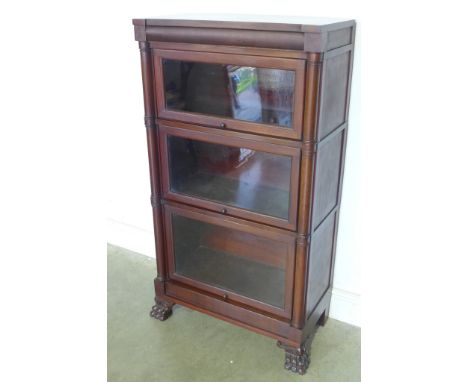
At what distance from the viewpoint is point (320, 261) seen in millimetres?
1576

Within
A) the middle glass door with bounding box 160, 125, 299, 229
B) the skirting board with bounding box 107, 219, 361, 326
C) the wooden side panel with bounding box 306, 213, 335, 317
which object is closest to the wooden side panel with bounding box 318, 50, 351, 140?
the middle glass door with bounding box 160, 125, 299, 229

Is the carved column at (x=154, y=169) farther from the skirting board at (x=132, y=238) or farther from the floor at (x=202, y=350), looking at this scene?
the skirting board at (x=132, y=238)

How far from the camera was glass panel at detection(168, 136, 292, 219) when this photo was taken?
143cm

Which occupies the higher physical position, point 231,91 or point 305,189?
point 231,91

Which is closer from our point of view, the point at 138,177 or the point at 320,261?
the point at 320,261

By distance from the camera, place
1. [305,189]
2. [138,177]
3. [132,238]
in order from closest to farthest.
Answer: [305,189], [138,177], [132,238]

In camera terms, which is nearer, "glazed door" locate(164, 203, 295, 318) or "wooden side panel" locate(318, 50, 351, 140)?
"wooden side panel" locate(318, 50, 351, 140)

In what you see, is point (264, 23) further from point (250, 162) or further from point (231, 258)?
point (231, 258)

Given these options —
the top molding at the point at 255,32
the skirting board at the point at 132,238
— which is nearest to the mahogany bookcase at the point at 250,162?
the top molding at the point at 255,32

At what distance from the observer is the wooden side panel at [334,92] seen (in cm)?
125

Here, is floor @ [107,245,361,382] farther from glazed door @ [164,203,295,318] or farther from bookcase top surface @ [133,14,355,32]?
bookcase top surface @ [133,14,355,32]

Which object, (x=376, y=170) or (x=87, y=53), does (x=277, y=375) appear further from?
(x=87, y=53)

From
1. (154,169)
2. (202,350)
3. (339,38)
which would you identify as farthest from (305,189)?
(202,350)

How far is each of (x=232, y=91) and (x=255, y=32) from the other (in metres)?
0.24
